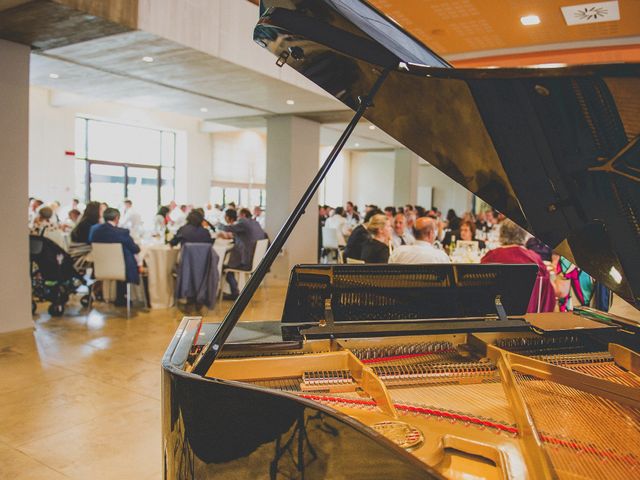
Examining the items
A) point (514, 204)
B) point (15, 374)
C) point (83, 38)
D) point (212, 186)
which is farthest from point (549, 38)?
point (212, 186)

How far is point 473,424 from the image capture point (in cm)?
183

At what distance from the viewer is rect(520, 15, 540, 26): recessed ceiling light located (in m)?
6.40

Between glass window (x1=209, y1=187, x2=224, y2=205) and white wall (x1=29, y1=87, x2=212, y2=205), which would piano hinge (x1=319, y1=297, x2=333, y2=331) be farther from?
glass window (x1=209, y1=187, x2=224, y2=205)

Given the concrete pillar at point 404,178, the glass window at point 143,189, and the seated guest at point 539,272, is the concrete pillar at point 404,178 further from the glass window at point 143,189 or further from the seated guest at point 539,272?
the seated guest at point 539,272

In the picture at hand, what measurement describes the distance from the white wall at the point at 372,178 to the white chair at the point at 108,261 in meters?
16.6

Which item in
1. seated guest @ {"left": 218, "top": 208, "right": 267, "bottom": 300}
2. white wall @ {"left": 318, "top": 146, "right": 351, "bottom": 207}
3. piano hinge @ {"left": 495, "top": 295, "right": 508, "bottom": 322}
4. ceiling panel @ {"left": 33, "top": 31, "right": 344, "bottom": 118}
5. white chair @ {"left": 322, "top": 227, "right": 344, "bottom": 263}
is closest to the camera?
piano hinge @ {"left": 495, "top": 295, "right": 508, "bottom": 322}

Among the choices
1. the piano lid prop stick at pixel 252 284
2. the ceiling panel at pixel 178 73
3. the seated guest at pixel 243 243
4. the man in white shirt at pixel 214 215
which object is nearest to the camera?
the piano lid prop stick at pixel 252 284

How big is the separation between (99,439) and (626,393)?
110 inches

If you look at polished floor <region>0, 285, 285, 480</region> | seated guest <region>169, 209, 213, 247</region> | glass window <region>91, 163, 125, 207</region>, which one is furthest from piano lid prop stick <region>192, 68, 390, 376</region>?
glass window <region>91, 163, 125, 207</region>

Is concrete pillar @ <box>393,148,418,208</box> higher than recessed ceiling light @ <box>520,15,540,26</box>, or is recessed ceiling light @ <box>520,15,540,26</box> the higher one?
recessed ceiling light @ <box>520,15,540,26</box>

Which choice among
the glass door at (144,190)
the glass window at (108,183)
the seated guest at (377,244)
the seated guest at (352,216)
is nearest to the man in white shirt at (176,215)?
the glass window at (108,183)

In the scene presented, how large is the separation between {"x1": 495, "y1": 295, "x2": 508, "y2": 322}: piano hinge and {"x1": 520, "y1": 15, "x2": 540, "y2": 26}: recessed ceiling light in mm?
5012

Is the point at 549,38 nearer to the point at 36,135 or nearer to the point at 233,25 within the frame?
the point at 233,25

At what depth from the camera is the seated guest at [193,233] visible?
670cm
